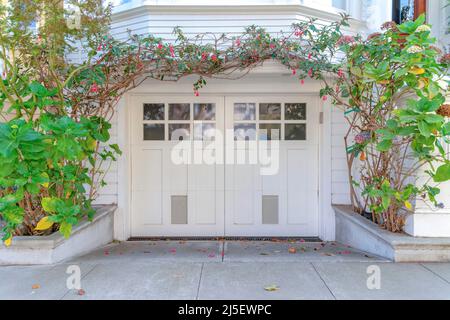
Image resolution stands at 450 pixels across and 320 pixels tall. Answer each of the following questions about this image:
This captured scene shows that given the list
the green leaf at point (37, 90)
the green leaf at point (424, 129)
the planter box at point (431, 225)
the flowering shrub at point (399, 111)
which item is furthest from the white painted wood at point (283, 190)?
the green leaf at point (37, 90)

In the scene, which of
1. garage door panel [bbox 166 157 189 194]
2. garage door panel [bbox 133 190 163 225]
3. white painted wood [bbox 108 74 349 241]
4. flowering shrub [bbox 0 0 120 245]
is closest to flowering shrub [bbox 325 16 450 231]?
white painted wood [bbox 108 74 349 241]

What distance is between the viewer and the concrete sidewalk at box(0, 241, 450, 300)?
309 centimetres

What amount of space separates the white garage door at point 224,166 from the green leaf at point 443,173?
2.06m

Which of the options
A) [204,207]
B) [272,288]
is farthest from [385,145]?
[204,207]

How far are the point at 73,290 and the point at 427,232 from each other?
364cm

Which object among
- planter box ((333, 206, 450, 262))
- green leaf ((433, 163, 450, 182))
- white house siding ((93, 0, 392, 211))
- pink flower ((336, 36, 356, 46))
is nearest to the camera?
green leaf ((433, 163, 450, 182))

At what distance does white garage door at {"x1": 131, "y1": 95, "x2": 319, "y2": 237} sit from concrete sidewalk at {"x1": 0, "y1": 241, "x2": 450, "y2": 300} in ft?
3.89

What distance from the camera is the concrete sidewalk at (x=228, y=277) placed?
309cm

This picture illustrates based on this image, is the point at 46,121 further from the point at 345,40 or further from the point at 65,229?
the point at 345,40

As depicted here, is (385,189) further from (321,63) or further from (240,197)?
(240,197)

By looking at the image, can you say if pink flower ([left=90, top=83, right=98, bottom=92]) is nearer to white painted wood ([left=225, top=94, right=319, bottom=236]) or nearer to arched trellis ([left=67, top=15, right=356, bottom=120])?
arched trellis ([left=67, top=15, right=356, bottom=120])

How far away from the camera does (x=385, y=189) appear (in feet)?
12.9

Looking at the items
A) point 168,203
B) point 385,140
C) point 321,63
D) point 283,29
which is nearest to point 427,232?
point 385,140
